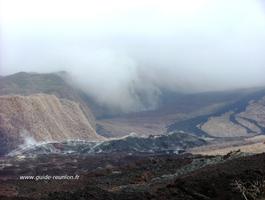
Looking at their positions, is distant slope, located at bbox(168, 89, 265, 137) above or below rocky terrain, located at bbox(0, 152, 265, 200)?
→ below

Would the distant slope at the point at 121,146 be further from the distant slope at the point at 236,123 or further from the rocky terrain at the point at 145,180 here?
the distant slope at the point at 236,123

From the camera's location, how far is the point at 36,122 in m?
113

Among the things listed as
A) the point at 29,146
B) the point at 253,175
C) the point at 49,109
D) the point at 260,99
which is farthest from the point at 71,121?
the point at 253,175

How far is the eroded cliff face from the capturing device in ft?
351

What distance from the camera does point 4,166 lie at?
74375 millimetres

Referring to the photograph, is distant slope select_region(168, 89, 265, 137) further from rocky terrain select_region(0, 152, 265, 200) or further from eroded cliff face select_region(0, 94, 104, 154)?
rocky terrain select_region(0, 152, 265, 200)

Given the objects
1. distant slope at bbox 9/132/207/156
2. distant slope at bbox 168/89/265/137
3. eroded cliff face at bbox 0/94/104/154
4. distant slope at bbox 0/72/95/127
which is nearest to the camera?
distant slope at bbox 9/132/207/156

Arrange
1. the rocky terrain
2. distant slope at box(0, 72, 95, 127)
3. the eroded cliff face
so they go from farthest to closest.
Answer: distant slope at box(0, 72, 95, 127) → the eroded cliff face → the rocky terrain

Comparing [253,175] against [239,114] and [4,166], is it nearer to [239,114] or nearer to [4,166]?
[4,166]

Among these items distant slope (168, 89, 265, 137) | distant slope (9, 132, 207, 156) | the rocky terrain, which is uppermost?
the rocky terrain

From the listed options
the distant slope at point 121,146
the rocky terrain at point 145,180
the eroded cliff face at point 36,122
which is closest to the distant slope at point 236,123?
the distant slope at point 121,146

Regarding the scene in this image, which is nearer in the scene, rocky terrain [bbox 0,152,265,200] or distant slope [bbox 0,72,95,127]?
rocky terrain [bbox 0,152,265,200]

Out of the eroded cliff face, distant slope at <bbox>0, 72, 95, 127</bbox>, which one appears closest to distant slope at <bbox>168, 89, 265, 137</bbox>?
distant slope at <bbox>0, 72, 95, 127</bbox>

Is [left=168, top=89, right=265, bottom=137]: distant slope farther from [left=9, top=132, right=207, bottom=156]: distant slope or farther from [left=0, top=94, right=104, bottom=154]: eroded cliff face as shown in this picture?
[left=0, top=94, right=104, bottom=154]: eroded cliff face
